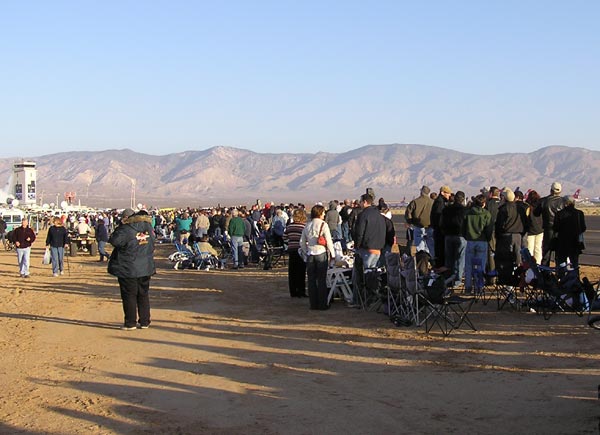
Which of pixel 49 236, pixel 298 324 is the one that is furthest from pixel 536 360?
pixel 49 236

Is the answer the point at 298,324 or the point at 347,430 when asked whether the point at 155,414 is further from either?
the point at 298,324

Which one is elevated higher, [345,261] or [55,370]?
[345,261]

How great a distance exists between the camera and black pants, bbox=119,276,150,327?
1084 centimetres

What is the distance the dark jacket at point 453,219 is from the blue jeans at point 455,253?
0.14 metres

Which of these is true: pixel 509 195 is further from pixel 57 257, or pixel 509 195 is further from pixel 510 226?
pixel 57 257

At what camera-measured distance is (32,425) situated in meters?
6.31

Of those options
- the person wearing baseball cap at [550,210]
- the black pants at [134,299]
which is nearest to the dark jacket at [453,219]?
the person wearing baseball cap at [550,210]


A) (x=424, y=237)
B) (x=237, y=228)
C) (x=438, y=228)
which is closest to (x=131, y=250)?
(x=438, y=228)

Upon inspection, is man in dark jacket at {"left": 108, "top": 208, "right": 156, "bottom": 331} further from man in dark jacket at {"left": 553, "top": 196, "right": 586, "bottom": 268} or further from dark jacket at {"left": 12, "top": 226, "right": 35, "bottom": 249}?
dark jacket at {"left": 12, "top": 226, "right": 35, "bottom": 249}

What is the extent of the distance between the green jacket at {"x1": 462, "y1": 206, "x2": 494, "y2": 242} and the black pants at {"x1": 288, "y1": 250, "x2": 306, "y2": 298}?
2.84 metres

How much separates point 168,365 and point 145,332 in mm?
2356

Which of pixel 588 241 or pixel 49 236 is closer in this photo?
pixel 49 236

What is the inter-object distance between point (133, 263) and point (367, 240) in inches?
140

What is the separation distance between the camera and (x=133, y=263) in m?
10.8
